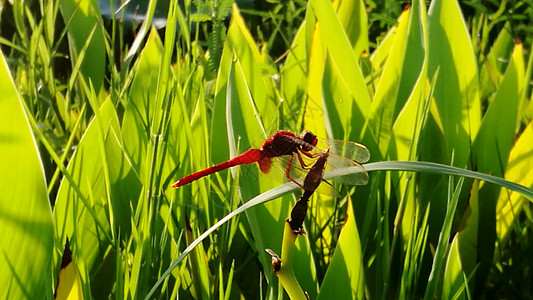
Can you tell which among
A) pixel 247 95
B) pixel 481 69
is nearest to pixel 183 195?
pixel 247 95

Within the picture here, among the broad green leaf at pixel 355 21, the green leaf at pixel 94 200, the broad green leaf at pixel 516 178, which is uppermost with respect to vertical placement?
the broad green leaf at pixel 355 21

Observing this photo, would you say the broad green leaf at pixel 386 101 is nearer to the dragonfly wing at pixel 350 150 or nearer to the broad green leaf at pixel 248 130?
the broad green leaf at pixel 248 130

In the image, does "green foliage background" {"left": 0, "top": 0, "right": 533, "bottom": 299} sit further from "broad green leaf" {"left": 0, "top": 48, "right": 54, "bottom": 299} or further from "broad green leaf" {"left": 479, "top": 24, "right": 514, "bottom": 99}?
"broad green leaf" {"left": 479, "top": 24, "right": 514, "bottom": 99}

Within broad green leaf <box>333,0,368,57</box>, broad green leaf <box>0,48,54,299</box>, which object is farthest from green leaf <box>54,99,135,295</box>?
broad green leaf <box>333,0,368,57</box>

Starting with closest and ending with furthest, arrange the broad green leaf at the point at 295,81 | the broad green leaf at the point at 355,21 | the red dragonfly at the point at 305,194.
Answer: the red dragonfly at the point at 305,194 → the broad green leaf at the point at 295,81 → the broad green leaf at the point at 355,21

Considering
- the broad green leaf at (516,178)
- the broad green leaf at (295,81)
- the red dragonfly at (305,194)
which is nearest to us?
the red dragonfly at (305,194)

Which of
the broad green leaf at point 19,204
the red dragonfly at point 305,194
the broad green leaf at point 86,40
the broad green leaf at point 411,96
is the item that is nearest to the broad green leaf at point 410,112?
the broad green leaf at point 411,96
